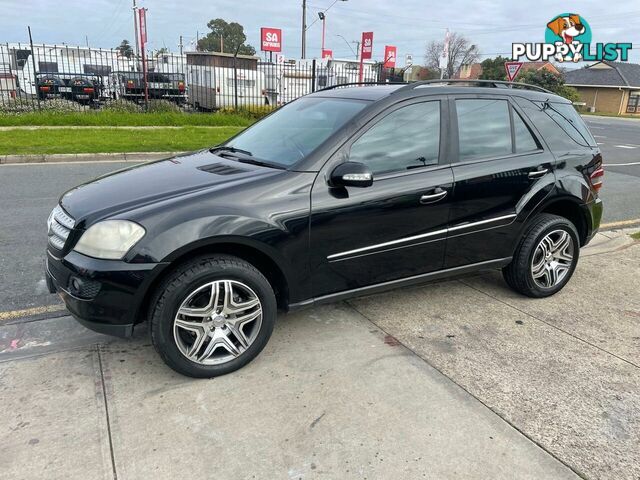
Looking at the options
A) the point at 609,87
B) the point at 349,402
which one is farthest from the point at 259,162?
the point at 609,87

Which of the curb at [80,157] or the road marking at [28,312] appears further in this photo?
the curb at [80,157]

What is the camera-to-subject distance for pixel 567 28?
3459 cm

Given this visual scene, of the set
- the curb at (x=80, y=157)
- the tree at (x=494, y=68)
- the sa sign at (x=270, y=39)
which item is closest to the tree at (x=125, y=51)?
the sa sign at (x=270, y=39)

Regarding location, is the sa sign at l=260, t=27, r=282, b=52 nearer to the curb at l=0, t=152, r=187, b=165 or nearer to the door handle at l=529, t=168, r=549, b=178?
the curb at l=0, t=152, r=187, b=165

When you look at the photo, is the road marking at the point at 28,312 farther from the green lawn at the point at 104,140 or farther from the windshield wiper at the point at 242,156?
the green lawn at the point at 104,140

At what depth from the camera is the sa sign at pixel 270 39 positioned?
25.1 m

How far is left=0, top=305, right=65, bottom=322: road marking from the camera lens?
147 inches

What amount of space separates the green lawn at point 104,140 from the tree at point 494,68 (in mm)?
48944

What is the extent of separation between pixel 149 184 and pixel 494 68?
206 ft

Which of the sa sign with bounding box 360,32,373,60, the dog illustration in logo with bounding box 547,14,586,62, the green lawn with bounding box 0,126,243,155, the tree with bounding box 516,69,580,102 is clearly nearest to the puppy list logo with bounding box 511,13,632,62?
the dog illustration in logo with bounding box 547,14,586,62

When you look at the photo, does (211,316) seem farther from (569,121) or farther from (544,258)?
(569,121)

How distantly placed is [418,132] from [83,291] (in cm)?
236

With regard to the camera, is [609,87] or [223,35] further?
[223,35]

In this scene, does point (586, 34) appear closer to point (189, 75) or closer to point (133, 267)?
point (189, 75)
